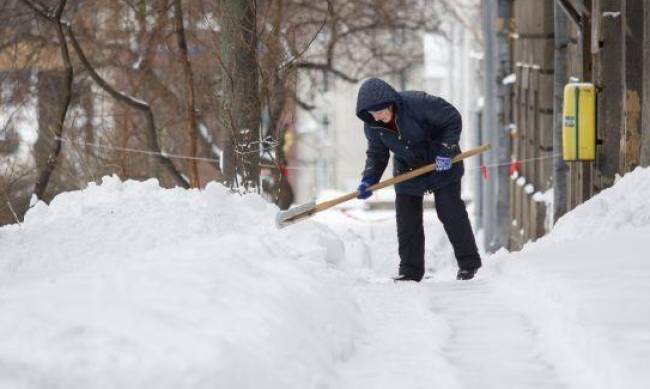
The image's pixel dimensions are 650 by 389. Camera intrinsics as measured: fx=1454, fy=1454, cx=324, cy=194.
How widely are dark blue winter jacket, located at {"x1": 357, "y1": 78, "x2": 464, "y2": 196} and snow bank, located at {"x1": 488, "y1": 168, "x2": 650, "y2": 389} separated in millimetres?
668

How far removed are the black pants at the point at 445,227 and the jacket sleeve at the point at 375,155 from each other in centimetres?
20

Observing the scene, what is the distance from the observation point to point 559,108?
45.2 ft

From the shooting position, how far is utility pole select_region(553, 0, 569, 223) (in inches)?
534

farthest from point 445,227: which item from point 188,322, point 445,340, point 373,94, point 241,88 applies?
point 188,322

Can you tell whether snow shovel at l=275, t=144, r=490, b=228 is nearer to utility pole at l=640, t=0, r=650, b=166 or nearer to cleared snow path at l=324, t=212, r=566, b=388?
cleared snow path at l=324, t=212, r=566, b=388

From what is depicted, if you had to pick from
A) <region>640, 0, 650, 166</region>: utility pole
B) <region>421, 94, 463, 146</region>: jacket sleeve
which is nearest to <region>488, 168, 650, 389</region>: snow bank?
<region>640, 0, 650, 166</region>: utility pole

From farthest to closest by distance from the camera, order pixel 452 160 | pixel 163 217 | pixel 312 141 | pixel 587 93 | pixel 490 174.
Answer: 1. pixel 312 141
2. pixel 490 174
3. pixel 587 93
4. pixel 163 217
5. pixel 452 160

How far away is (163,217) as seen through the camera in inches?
380

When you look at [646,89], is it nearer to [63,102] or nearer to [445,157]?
[445,157]

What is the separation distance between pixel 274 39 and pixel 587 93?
318 centimetres

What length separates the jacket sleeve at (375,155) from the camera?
8688 mm

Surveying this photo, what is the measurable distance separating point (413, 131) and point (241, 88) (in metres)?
3.89

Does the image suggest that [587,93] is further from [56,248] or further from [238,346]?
[238,346]

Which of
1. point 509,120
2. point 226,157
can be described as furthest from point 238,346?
point 509,120
